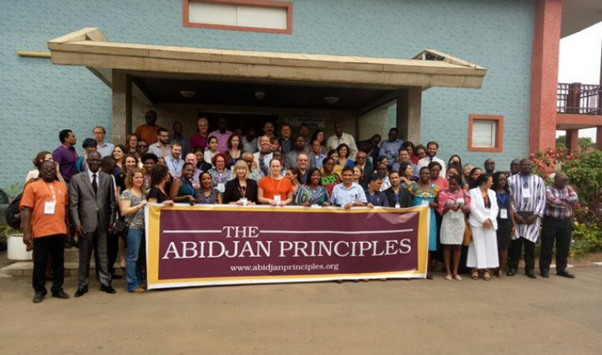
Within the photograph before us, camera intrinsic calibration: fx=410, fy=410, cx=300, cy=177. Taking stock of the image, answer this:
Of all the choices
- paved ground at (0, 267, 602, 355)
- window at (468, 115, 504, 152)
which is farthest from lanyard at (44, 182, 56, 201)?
window at (468, 115, 504, 152)

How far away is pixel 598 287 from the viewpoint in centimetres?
582

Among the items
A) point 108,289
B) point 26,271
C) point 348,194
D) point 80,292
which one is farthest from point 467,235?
point 26,271

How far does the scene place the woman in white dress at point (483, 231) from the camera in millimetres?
6055

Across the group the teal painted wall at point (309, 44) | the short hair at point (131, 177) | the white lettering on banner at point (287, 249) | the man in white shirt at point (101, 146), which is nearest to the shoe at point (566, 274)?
the white lettering on banner at point (287, 249)

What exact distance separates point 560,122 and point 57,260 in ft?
47.0

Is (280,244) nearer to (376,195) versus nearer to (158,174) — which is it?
(376,195)

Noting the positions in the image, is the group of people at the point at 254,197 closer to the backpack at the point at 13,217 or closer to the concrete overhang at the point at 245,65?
the backpack at the point at 13,217

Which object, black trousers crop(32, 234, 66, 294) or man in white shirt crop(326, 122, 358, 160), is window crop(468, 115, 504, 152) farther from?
black trousers crop(32, 234, 66, 294)

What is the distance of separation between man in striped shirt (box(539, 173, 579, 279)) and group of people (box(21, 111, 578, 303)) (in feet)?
Result: 0.05

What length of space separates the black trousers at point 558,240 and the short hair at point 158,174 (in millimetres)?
5799

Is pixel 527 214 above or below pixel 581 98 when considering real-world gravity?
below

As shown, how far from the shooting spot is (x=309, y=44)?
35.0 feet

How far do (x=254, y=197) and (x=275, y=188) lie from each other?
0.32 m

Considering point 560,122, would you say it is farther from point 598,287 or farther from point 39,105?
point 39,105
